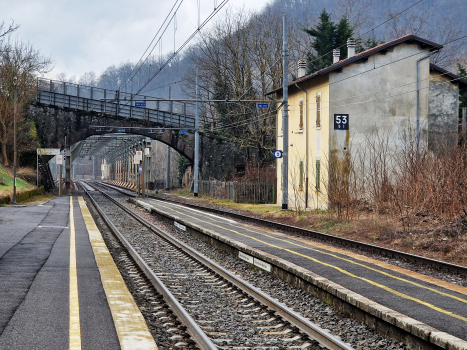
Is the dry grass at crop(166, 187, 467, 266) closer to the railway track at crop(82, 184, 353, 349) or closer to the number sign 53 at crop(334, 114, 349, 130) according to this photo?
the railway track at crop(82, 184, 353, 349)

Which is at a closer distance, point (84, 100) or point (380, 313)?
point (380, 313)

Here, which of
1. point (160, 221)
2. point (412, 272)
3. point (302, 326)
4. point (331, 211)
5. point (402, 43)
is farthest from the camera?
point (402, 43)

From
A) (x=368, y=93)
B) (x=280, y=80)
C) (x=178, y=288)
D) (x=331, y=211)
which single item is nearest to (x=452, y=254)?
(x=178, y=288)

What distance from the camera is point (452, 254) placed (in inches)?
497

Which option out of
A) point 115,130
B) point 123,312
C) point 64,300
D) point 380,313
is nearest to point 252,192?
point 115,130

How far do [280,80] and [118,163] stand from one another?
63.1 meters

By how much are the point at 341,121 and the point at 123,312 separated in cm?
2103

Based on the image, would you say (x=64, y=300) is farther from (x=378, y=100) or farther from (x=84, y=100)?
(x=84, y=100)

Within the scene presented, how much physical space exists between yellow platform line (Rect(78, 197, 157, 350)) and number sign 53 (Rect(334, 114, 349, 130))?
1688cm

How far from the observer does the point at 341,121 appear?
26.8 m

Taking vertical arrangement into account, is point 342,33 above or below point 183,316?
above

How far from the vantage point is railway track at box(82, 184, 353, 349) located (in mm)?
6227

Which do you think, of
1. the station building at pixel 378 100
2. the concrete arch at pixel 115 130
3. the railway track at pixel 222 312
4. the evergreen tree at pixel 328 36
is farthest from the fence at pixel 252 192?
the railway track at pixel 222 312

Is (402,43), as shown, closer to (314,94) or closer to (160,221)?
(314,94)
